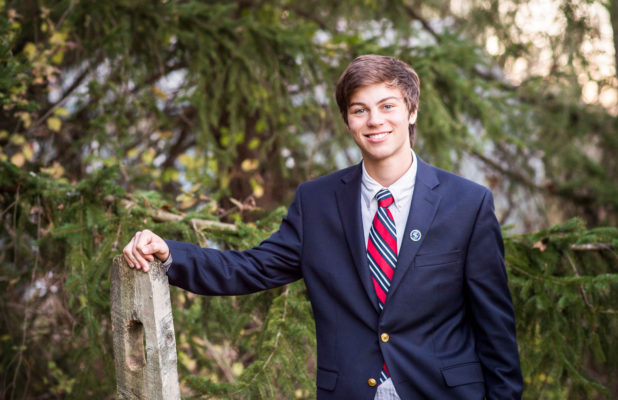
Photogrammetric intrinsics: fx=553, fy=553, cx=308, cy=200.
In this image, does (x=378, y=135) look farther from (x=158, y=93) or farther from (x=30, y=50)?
(x=158, y=93)

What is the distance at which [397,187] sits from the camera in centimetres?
200

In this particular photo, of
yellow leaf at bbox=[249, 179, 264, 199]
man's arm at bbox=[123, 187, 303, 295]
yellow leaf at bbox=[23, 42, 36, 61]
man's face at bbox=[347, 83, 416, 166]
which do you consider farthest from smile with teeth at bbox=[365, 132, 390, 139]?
yellow leaf at bbox=[249, 179, 264, 199]

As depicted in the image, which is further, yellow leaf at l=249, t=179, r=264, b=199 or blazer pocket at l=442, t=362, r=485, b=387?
yellow leaf at l=249, t=179, r=264, b=199

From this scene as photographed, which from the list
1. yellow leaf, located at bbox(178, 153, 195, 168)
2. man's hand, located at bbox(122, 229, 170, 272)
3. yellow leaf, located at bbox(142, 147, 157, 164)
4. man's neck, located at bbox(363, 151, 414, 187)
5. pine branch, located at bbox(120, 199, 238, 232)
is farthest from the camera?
yellow leaf, located at bbox(178, 153, 195, 168)

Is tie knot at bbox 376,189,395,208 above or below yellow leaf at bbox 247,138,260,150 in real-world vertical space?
below

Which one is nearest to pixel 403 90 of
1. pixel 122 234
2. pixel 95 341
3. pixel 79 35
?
pixel 122 234

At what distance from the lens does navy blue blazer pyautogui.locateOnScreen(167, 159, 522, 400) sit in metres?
1.85

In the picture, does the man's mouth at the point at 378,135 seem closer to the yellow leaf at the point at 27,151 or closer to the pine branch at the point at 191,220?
the pine branch at the point at 191,220

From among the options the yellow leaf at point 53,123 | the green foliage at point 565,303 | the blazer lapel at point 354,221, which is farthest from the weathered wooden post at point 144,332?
the yellow leaf at point 53,123

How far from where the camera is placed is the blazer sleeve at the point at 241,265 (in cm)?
194

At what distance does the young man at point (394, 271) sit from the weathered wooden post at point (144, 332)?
2.7 inches

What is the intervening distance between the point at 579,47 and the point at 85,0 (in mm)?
4982

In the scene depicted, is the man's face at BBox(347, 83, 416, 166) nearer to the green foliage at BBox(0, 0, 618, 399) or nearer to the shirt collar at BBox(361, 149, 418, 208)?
the shirt collar at BBox(361, 149, 418, 208)

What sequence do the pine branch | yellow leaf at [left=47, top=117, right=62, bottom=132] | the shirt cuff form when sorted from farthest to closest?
yellow leaf at [left=47, top=117, right=62, bottom=132] → the pine branch → the shirt cuff
